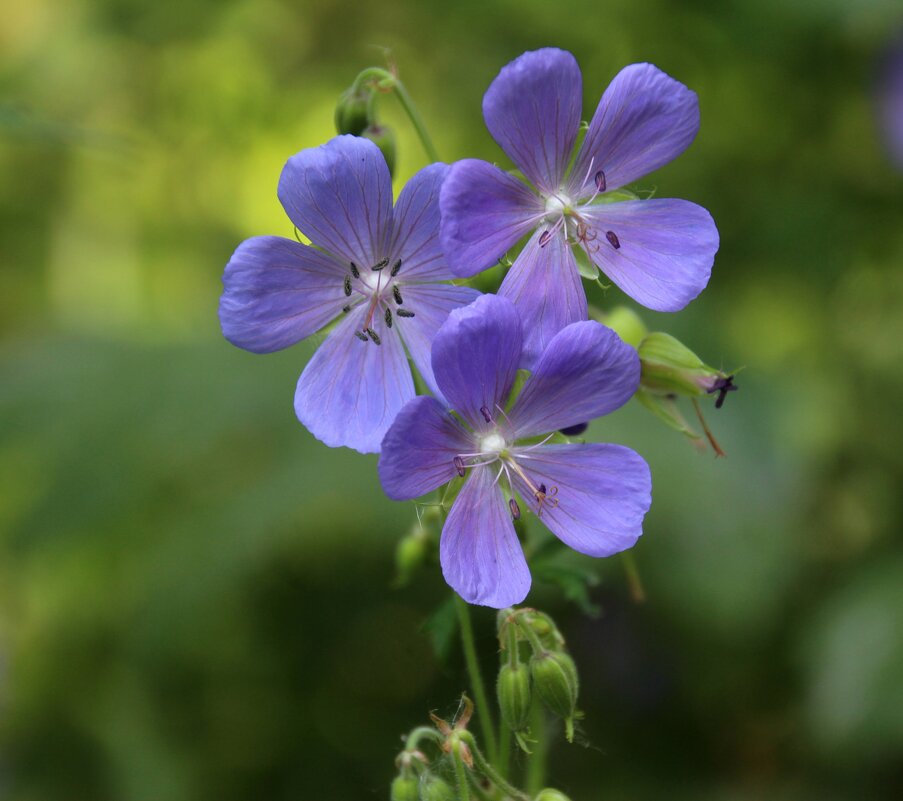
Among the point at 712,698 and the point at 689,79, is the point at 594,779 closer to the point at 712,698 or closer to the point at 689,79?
the point at 712,698

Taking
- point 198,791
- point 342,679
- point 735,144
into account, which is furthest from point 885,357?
point 198,791

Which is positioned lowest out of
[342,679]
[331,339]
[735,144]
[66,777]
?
[66,777]

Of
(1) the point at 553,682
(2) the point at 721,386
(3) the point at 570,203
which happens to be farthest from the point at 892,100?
(1) the point at 553,682

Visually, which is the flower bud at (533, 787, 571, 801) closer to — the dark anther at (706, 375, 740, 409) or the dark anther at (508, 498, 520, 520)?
the dark anther at (508, 498, 520, 520)

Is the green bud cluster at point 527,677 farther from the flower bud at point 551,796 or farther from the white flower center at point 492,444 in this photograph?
the white flower center at point 492,444

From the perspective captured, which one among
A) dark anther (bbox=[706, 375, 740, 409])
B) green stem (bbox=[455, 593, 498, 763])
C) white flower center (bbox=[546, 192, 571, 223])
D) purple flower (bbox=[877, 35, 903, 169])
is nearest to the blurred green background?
purple flower (bbox=[877, 35, 903, 169])

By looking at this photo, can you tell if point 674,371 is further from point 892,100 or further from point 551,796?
point 892,100
